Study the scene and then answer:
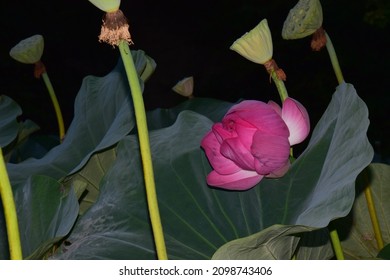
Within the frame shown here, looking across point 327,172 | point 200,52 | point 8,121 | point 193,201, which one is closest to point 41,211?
point 193,201

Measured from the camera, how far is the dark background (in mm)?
3156

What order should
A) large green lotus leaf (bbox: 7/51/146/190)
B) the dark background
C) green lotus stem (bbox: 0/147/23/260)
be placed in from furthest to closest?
the dark background < large green lotus leaf (bbox: 7/51/146/190) < green lotus stem (bbox: 0/147/23/260)

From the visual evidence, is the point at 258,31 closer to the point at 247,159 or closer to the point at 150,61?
the point at 247,159

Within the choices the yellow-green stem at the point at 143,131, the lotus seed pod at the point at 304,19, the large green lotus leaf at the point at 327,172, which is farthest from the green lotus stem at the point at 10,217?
the lotus seed pod at the point at 304,19

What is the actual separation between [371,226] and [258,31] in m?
0.25

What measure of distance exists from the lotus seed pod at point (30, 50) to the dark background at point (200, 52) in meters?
2.05

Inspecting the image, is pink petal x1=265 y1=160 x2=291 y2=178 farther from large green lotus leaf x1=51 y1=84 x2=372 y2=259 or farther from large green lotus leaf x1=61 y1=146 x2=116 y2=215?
large green lotus leaf x1=61 y1=146 x2=116 y2=215

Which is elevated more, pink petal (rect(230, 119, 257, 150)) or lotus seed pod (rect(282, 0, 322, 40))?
lotus seed pod (rect(282, 0, 322, 40))

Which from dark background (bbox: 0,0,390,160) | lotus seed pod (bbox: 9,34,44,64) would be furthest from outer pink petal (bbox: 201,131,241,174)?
dark background (bbox: 0,0,390,160)

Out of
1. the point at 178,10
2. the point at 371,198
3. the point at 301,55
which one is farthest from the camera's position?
the point at 178,10

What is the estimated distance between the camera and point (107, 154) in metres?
0.69

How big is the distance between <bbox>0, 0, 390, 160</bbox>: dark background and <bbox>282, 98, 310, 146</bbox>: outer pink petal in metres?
2.23

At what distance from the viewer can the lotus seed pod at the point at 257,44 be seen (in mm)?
487

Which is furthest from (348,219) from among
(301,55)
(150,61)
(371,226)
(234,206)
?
(301,55)
